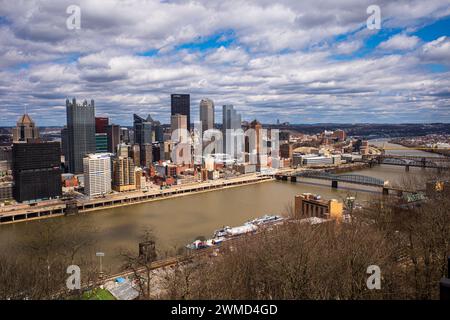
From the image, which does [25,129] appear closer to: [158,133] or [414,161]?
[158,133]

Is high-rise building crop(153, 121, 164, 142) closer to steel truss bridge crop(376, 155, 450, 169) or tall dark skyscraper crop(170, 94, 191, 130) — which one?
tall dark skyscraper crop(170, 94, 191, 130)

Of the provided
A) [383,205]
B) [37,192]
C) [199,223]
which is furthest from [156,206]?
[383,205]

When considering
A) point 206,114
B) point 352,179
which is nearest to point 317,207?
point 352,179

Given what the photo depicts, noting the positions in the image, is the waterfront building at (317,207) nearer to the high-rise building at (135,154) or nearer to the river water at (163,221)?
the river water at (163,221)

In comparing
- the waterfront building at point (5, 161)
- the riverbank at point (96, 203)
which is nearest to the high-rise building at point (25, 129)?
the waterfront building at point (5, 161)

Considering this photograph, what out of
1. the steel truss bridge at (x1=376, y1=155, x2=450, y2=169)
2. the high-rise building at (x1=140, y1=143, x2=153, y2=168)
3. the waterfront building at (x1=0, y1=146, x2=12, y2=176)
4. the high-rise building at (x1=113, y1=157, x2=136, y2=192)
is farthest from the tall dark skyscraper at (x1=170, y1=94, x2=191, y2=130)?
the high-rise building at (x1=113, y1=157, x2=136, y2=192)
